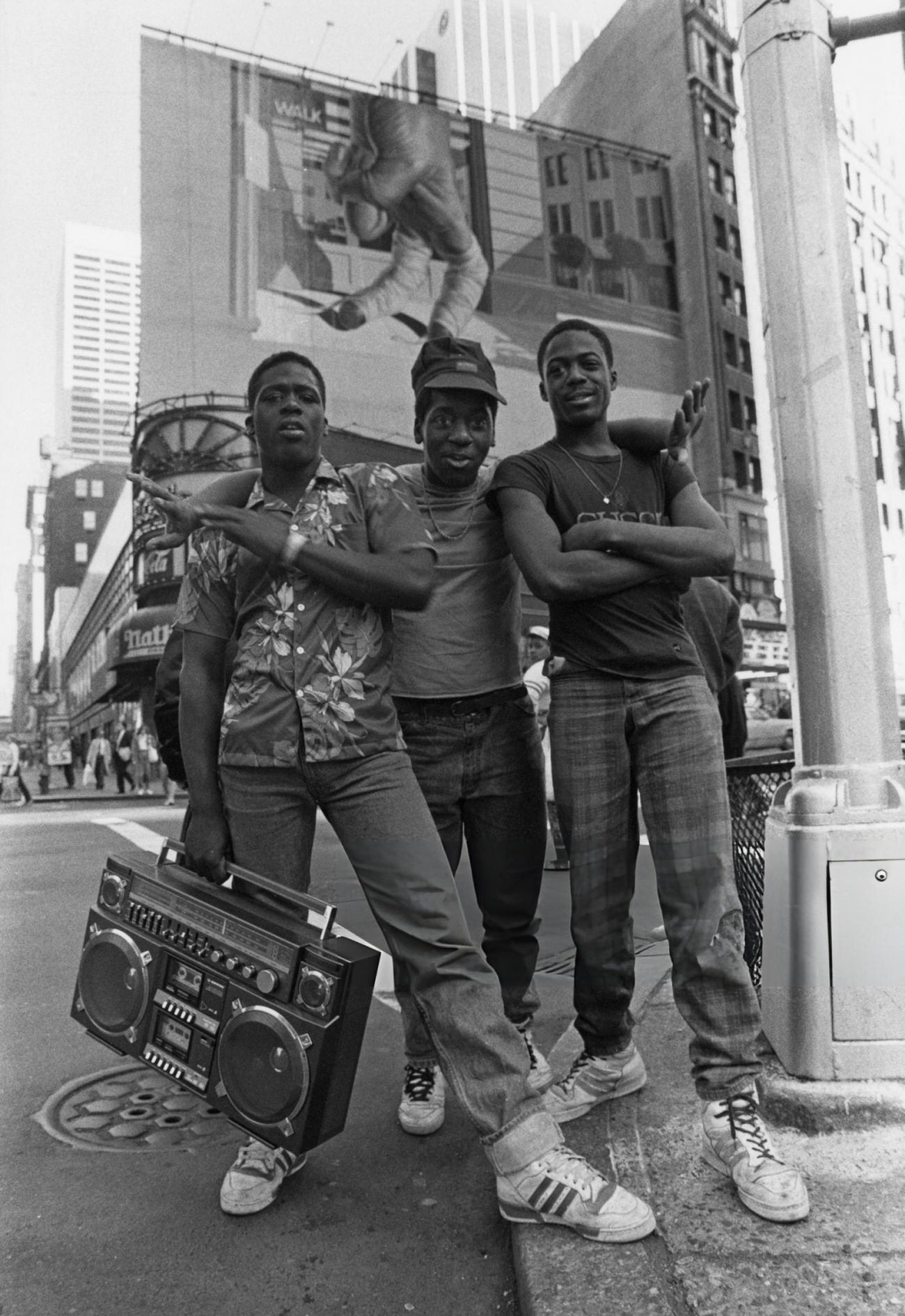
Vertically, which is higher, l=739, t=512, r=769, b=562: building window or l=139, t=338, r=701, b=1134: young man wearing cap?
l=739, t=512, r=769, b=562: building window

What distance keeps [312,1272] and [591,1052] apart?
3.16 feet

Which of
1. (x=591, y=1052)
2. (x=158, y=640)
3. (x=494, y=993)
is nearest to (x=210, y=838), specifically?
(x=494, y=993)

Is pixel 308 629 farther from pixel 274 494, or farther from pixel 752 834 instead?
pixel 752 834

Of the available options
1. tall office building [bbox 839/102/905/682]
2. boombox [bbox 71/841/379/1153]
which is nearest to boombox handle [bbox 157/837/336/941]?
boombox [bbox 71/841/379/1153]

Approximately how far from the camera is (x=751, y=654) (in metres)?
38.2

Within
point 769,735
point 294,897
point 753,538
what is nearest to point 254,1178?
point 294,897

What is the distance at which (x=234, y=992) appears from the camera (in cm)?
226

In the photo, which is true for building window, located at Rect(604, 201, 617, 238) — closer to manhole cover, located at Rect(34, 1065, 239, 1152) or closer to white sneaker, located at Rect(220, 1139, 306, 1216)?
manhole cover, located at Rect(34, 1065, 239, 1152)

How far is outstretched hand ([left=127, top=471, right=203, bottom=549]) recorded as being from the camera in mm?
2291

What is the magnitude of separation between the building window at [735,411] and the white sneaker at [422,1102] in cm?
4123

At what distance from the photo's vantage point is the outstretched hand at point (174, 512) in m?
2.29

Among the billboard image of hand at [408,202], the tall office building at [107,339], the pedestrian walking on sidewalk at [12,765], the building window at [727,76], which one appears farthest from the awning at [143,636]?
the building window at [727,76]

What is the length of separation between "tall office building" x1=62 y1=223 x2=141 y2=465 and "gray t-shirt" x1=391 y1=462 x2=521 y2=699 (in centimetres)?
853

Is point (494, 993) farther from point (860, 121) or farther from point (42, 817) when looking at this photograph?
point (42, 817)
